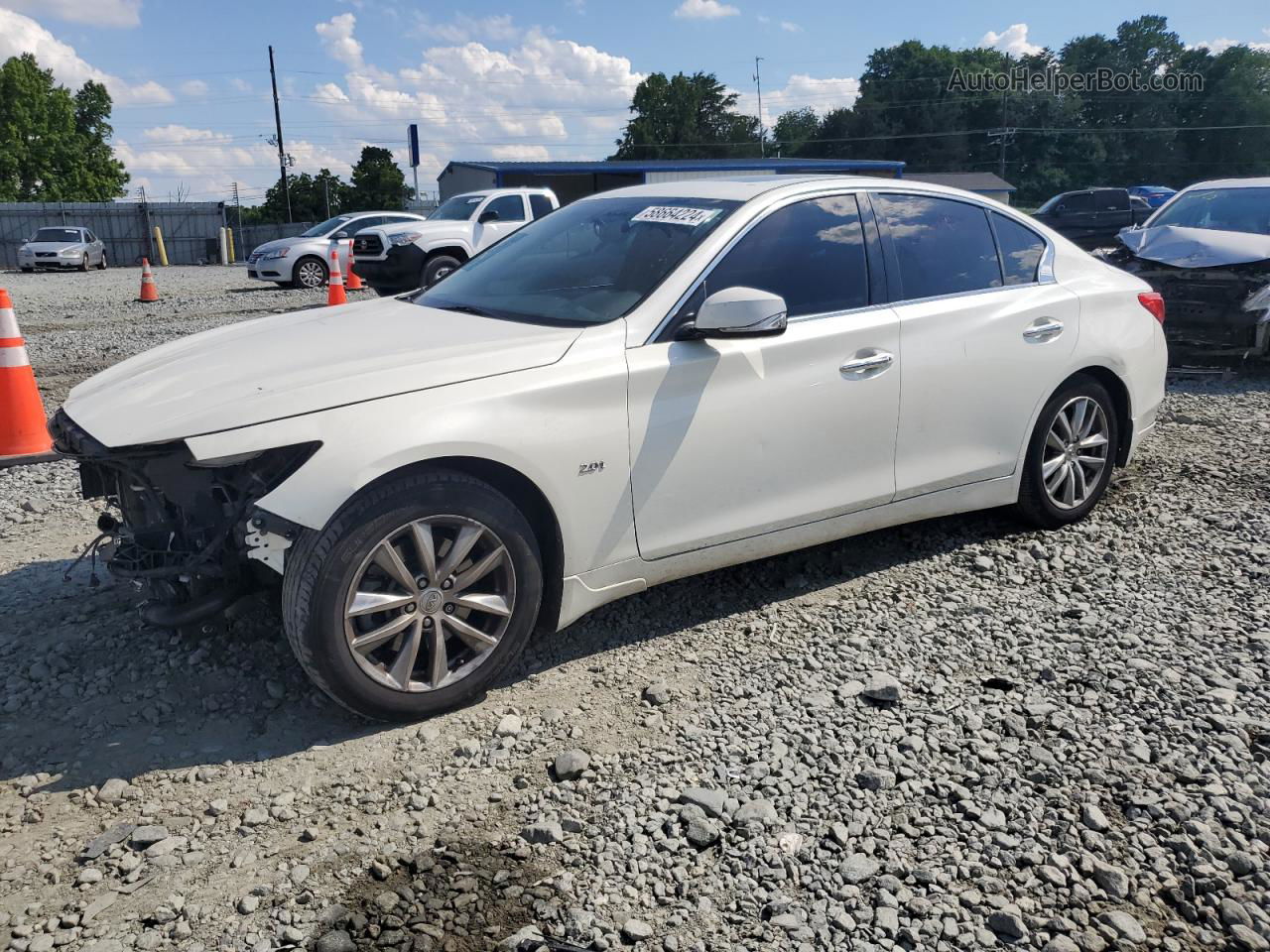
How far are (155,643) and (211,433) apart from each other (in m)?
1.20

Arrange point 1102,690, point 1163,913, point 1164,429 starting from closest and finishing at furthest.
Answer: point 1163,913 → point 1102,690 → point 1164,429

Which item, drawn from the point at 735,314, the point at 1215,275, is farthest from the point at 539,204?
the point at 735,314

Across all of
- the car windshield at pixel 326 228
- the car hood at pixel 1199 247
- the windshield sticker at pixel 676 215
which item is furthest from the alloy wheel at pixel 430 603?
the car windshield at pixel 326 228

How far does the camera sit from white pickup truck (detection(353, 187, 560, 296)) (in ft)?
53.5

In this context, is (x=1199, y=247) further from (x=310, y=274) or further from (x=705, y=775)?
(x=310, y=274)

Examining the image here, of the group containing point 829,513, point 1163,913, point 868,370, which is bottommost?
point 1163,913

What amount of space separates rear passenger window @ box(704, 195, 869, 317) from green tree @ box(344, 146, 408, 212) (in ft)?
207

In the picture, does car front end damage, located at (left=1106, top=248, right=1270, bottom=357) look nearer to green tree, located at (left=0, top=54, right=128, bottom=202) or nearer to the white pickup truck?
the white pickup truck

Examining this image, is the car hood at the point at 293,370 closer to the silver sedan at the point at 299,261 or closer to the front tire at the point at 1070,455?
the front tire at the point at 1070,455

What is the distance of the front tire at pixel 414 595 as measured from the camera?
3.06 metres

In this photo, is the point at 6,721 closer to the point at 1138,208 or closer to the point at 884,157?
the point at 1138,208

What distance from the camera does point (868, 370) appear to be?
412 centimetres

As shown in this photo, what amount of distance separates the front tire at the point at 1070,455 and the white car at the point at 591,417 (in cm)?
2

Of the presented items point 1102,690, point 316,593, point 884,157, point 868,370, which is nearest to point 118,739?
point 316,593
